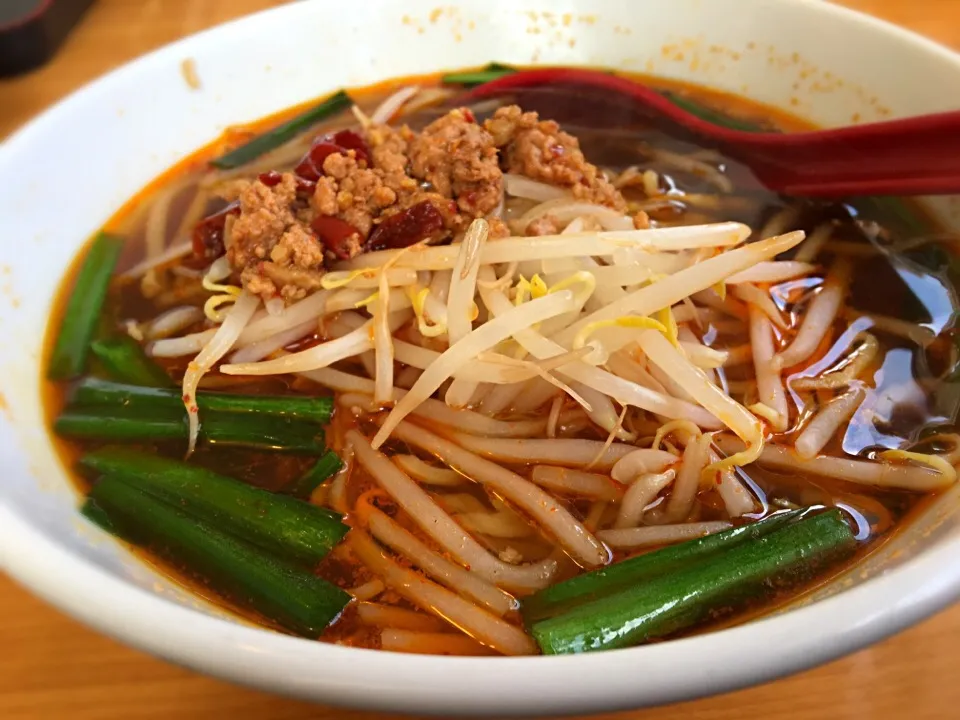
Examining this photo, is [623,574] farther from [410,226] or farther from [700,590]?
[410,226]

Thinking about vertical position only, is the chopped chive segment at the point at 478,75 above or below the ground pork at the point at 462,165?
above

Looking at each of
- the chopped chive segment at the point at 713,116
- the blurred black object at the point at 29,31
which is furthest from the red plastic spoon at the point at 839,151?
the blurred black object at the point at 29,31

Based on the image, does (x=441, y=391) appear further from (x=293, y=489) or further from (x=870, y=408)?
(x=870, y=408)

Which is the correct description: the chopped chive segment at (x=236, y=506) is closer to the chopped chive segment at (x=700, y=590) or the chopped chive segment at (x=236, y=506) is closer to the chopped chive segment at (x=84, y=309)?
the chopped chive segment at (x=84, y=309)

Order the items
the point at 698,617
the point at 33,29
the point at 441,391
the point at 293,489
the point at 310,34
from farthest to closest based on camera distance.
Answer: the point at 33,29, the point at 310,34, the point at 441,391, the point at 293,489, the point at 698,617

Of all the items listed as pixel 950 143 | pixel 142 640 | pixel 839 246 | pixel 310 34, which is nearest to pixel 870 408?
pixel 839 246

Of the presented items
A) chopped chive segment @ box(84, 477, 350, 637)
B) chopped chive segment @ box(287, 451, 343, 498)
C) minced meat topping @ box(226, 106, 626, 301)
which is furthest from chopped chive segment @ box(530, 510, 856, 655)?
minced meat topping @ box(226, 106, 626, 301)
